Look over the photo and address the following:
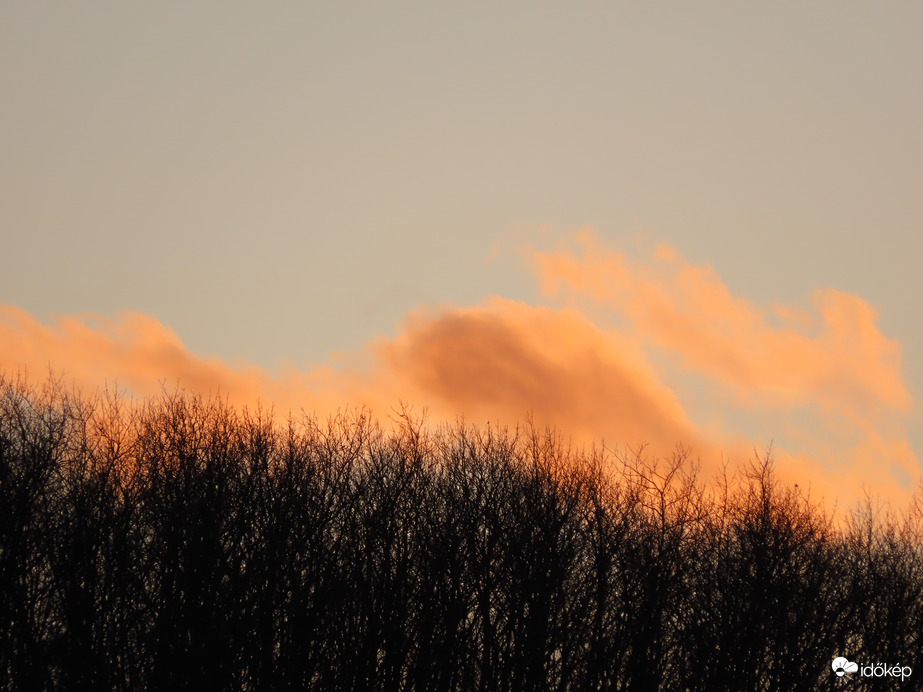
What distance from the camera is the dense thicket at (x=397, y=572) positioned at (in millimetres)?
36406

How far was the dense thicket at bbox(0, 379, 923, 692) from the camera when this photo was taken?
3641 cm

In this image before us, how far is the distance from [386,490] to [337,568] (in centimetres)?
377

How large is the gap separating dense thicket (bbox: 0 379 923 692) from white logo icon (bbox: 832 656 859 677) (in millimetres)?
353

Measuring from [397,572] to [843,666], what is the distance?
55.8ft

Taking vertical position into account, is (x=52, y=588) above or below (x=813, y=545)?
below

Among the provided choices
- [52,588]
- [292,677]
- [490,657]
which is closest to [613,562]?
[490,657]

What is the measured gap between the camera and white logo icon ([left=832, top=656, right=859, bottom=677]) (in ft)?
136

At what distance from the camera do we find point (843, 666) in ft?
137

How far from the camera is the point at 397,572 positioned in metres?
41.2

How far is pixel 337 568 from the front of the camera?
1593 inches

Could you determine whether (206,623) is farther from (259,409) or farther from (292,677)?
(259,409)

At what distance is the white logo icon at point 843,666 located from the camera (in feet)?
136

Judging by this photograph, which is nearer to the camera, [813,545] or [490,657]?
[490,657]

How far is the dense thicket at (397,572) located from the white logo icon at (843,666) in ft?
1.16
